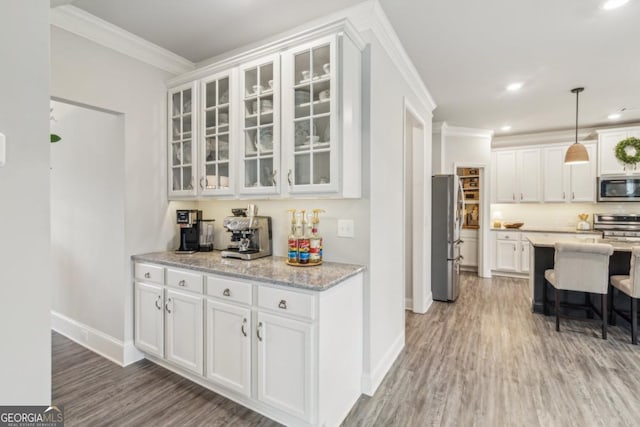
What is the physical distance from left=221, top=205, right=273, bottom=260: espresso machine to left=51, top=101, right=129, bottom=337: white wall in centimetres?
95

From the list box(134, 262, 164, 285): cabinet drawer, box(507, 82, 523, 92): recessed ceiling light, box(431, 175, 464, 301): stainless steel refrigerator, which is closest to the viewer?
box(134, 262, 164, 285): cabinet drawer

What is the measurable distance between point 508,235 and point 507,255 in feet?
1.23

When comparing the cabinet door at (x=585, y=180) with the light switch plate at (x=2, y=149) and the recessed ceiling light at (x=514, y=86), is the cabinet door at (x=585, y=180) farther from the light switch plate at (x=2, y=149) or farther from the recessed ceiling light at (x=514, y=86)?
the light switch plate at (x=2, y=149)

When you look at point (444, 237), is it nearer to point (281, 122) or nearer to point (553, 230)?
point (553, 230)

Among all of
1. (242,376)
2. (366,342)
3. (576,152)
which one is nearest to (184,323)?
(242,376)

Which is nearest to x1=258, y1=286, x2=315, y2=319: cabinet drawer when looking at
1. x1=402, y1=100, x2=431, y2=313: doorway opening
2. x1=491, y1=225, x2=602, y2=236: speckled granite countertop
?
x1=402, y1=100, x2=431, y2=313: doorway opening

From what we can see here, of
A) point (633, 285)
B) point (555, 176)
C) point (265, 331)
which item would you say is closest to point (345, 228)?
point (265, 331)

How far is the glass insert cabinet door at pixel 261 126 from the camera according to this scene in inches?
89.7

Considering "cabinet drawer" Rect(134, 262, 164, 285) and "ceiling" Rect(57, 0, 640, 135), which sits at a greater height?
"ceiling" Rect(57, 0, 640, 135)

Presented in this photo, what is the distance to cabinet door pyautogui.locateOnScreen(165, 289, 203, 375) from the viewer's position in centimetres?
221

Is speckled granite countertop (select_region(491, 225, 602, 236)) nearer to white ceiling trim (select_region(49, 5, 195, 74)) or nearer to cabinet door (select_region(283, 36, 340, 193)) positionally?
cabinet door (select_region(283, 36, 340, 193))

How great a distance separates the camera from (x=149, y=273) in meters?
2.54

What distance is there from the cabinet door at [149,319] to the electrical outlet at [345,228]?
148cm

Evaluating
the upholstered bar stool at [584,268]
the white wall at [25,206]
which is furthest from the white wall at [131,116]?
the upholstered bar stool at [584,268]
